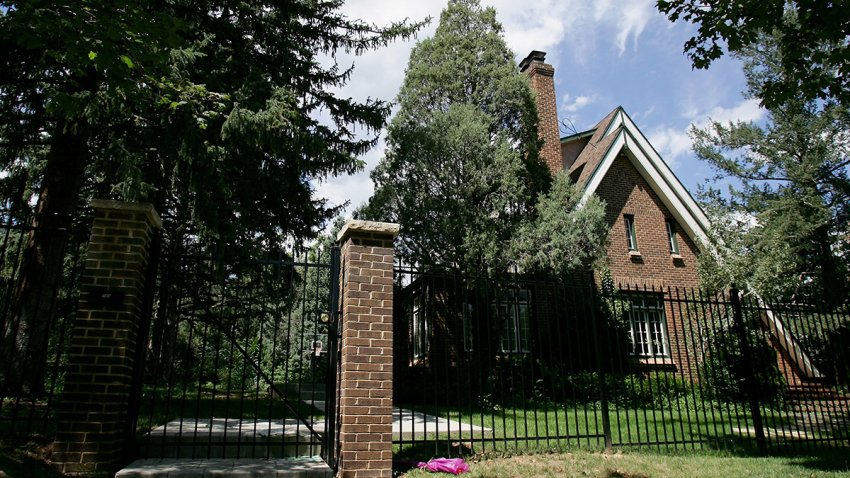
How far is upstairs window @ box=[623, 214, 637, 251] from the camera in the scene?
18047mm

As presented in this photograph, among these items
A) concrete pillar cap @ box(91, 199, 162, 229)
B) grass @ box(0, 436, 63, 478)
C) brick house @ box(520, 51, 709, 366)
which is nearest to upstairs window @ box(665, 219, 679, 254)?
brick house @ box(520, 51, 709, 366)

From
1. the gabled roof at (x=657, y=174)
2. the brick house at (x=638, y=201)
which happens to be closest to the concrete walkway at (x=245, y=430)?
the brick house at (x=638, y=201)

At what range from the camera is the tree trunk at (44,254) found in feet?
25.8

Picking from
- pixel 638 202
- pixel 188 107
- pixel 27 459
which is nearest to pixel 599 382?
pixel 27 459

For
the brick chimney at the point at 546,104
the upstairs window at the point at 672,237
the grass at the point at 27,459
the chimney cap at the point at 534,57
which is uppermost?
the chimney cap at the point at 534,57

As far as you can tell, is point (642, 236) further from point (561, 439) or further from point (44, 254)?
→ point (44, 254)

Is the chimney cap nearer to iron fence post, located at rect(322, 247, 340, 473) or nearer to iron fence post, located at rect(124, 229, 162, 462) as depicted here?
iron fence post, located at rect(322, 247, 340, 473)

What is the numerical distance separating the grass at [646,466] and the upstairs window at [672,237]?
12413mm

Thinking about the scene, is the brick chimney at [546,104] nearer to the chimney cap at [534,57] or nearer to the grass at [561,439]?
the chimney cap at [534,57]

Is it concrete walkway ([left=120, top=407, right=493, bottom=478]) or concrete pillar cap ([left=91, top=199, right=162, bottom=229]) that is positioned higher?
concrete pillar cap ([left=91, top=199, right=162, bottom=229])

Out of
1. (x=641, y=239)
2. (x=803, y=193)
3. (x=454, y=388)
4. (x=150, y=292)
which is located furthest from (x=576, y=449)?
(x=803, y=193)

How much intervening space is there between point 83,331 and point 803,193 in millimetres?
26384

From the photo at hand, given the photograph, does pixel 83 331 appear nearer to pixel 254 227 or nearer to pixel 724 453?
pixel 254 227

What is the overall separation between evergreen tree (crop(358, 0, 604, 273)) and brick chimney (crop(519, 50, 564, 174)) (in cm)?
Result: 306
